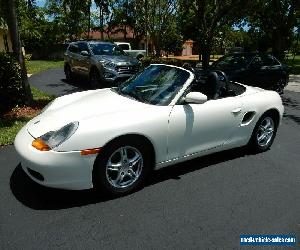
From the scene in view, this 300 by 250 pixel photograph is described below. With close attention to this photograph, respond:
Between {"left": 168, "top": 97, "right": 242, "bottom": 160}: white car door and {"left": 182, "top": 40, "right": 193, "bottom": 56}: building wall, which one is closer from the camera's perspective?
{"left": 168, "top": 97, "right": 242, "bottom": 160}: white car door

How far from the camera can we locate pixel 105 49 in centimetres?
1355

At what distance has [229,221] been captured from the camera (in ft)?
13.0

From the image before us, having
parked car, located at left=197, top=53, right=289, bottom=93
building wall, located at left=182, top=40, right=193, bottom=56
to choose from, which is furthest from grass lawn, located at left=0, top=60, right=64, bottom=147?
building wall, located at left=182, top=40, right=193, bottom=56

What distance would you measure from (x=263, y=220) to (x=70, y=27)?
1732 inches

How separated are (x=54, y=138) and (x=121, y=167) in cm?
86

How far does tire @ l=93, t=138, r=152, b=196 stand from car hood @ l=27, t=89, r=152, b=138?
44 centimetres

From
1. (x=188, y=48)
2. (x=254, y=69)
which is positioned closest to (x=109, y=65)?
(x=254, y=69)

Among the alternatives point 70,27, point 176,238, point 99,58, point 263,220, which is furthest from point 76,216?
point 70,27

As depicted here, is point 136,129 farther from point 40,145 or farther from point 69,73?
point 69,73

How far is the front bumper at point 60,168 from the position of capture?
12.7 feet

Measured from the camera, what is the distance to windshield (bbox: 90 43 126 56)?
1334 cm

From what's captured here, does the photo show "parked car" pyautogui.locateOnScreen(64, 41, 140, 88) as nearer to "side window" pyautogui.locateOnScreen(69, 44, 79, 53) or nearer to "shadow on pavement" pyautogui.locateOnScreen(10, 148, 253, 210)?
"side window" pyautogui.locateOnScreen(69, 44, 79, 53)

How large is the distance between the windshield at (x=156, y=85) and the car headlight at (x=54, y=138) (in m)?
1.14

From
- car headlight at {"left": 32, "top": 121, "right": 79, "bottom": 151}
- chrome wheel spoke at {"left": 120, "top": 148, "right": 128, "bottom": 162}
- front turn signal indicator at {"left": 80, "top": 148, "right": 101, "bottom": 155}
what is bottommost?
chrome wheel spoke at {"left": 120, "top": 148, "right": 128, "bottom": 162}
